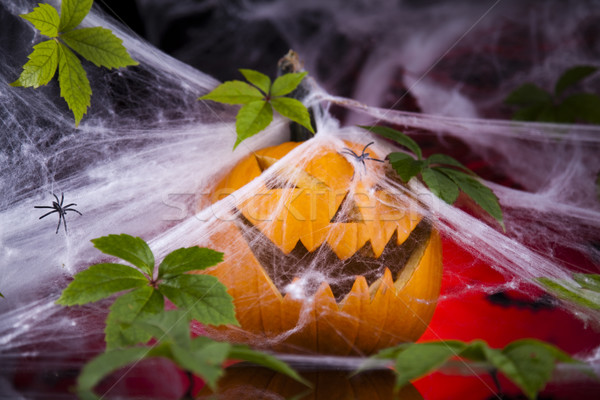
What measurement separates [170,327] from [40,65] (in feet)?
1.40

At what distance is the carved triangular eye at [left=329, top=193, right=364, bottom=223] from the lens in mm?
713

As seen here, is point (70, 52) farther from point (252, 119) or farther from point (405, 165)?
point (405, 165)

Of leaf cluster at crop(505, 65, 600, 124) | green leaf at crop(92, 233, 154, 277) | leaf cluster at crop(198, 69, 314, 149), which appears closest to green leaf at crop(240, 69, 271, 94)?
leaf cluster at crop(198, 69, 314, 149)

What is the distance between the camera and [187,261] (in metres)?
0.60

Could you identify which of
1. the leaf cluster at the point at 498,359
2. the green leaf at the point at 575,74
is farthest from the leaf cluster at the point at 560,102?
the leaf cluster at the point at 498,359

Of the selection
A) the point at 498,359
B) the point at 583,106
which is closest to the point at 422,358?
the point at 498,359

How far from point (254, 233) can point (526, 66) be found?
1002mm

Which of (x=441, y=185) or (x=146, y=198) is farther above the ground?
(x=441, y=185)

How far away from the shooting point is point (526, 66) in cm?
133

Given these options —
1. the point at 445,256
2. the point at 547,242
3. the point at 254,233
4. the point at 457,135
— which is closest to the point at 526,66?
the point at 457,135

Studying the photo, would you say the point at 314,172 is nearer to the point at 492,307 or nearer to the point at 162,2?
the point at 492,307

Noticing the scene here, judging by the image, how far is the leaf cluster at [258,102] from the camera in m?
0.73

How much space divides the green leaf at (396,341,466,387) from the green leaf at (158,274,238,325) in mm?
190

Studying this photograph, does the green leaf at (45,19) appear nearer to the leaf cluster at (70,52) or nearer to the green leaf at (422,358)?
the leaf cluster at (70,52)
